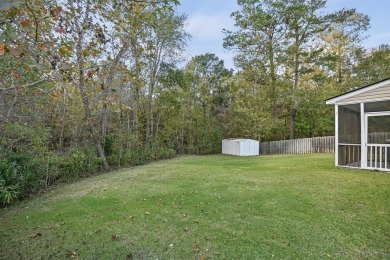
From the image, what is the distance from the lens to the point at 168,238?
9.85 feet

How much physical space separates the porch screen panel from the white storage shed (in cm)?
660

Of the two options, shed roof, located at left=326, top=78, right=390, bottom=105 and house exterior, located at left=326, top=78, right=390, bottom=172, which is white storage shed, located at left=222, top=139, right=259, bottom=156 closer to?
house exterior, located at left=326, top=78, right=390, bottom=172

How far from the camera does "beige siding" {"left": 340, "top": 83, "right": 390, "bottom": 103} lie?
615 cm

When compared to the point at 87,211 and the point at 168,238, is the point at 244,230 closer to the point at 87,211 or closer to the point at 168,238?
the point at 168,238

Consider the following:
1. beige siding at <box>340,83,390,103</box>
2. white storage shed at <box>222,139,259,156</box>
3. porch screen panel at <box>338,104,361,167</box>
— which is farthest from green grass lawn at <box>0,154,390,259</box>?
white storage shed at <box>222,139,259,156</box>

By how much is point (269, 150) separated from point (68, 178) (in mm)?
11983

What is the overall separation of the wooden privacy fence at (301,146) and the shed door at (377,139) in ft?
21.7

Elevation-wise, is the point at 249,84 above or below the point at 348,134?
above

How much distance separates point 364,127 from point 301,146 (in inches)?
298

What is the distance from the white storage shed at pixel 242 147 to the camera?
→ 44.5 ft

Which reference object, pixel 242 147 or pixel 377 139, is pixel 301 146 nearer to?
pixel 242 147

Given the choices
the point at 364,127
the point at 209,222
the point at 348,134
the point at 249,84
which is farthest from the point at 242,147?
the point at 209,222

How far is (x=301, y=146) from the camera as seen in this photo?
45.9 feet

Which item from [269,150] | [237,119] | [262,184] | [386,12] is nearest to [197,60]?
[237,119]
